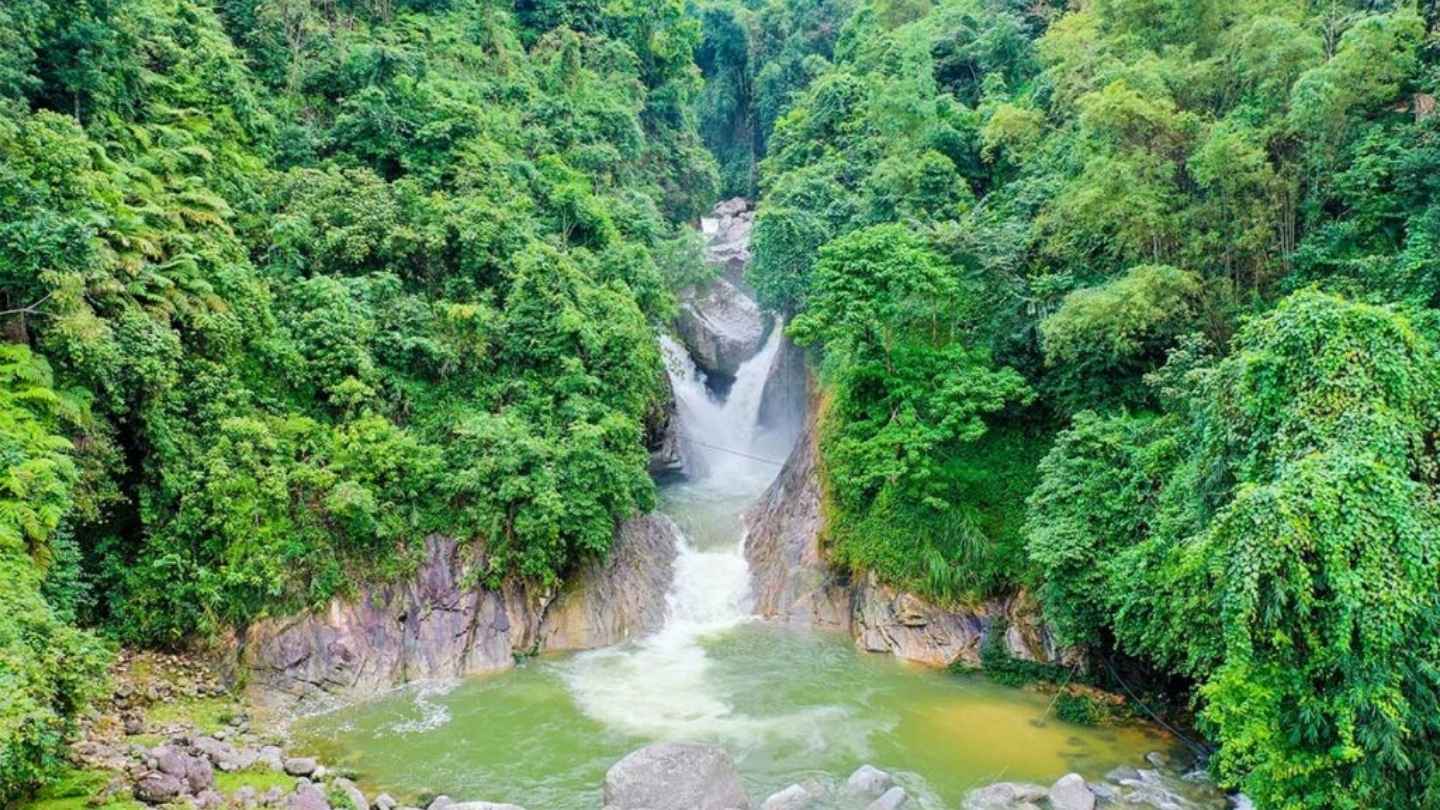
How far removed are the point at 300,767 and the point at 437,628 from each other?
4364mm

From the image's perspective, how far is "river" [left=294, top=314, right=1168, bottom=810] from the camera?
41.7ft

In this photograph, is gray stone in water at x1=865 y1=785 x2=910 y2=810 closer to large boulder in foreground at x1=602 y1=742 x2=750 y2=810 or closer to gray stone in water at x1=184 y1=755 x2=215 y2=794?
large boulder in foreground at x1=602 y1=742 x2=750 y2=810

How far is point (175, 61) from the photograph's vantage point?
19.7 metres

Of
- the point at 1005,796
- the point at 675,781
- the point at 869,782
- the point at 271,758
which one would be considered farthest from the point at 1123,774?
the point at 271,758

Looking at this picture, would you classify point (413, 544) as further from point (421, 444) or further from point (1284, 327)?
point (1284, 327)

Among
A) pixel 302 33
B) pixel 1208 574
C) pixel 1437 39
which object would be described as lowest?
pixel 1208 574

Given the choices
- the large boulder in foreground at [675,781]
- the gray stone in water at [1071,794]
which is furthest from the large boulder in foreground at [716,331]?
the gray stone in water at [1071,794]

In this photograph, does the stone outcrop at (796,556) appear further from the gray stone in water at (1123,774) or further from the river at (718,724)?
the gray stone in water at (1123,774)

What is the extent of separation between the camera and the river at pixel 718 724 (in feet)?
41.7

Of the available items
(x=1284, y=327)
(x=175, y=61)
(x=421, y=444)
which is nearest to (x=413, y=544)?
(x=421, y=444)

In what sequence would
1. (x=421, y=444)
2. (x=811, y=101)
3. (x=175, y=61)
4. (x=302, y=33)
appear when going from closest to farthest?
(x=421, y=444), (x=175, y=61), (x=302, y=33), (x=811, y=101)

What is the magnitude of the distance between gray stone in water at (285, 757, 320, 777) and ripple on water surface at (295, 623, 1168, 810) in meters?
0.68

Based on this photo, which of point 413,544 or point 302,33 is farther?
point 302,33

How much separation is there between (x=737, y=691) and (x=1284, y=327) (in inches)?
433
